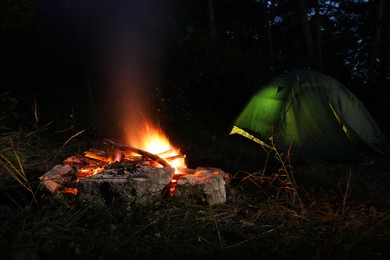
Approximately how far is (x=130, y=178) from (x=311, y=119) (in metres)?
4.26

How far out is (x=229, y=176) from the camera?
14.7 feet

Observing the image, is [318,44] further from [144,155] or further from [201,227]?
[201,227]

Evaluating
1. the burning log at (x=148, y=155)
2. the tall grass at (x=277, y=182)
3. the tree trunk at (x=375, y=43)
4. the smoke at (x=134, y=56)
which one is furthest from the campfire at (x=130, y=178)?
the tree trunk at (x=375, y=43)

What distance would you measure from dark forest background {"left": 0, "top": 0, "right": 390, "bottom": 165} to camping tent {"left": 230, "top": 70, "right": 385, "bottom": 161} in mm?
1549

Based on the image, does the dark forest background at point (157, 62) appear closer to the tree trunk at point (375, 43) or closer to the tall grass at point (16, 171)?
the tree trunk at point (375, 43)

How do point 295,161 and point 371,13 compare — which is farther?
point 371,13

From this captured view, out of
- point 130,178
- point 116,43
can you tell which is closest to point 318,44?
point 116,43

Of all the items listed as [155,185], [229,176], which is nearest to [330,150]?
[229,176]

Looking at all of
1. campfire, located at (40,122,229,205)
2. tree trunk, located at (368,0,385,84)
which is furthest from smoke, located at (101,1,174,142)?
tree trunk, located at (368,0,385,84)

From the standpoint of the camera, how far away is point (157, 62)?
10.7 meters

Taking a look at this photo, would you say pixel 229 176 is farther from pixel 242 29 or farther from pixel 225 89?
pixel 242 29

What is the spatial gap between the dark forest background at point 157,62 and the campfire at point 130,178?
2855mm

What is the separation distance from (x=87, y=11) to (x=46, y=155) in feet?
26.5

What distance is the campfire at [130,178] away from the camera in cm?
340
